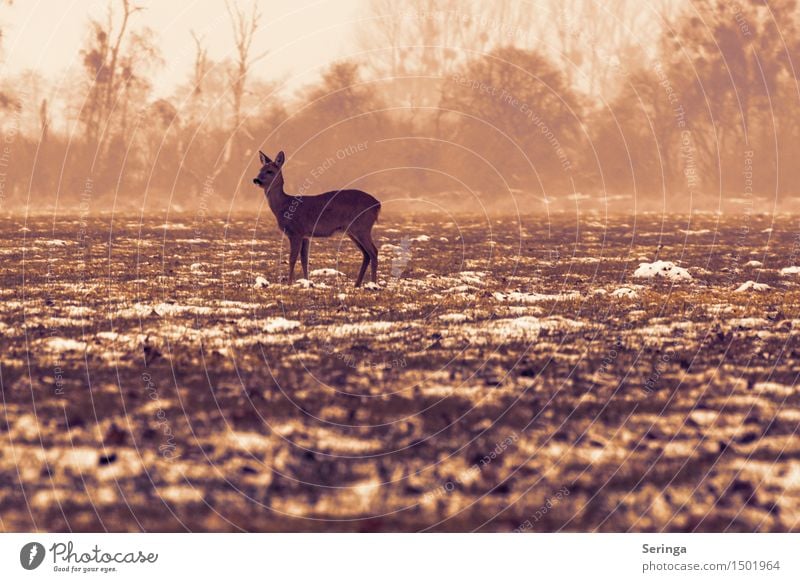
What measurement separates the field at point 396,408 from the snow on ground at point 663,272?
2314 mm

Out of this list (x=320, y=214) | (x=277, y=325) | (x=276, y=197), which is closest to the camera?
(x=277, y=325)

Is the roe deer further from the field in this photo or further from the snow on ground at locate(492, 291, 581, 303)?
the snow on ground at locate(492, 291, 581, 303)

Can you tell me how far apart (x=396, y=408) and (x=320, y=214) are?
954 centimetres

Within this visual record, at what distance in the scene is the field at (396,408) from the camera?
738cm

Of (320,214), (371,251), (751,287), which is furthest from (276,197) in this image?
(751,287)

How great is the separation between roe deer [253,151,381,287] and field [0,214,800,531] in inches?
37.5

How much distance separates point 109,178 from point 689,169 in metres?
45.6

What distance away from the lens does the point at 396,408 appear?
31.5 feet

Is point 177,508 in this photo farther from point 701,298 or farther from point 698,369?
point 701,298

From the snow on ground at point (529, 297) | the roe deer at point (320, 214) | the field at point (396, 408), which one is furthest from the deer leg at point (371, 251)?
the snow on ground at point (529, 297)

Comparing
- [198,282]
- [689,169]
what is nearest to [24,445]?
[198,282]

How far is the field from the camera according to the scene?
7383mm

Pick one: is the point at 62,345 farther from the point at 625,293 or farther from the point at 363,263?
the point at 625,293

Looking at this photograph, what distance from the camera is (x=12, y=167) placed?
234ft
